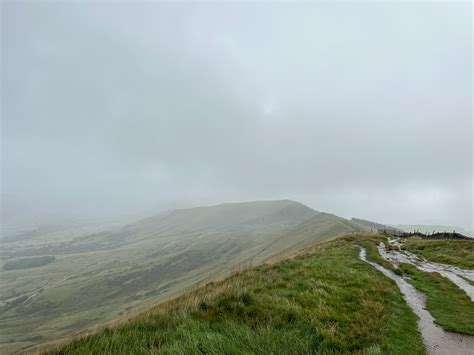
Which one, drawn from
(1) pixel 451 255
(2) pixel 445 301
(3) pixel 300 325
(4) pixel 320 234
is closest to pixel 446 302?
(2) pixel 445 301

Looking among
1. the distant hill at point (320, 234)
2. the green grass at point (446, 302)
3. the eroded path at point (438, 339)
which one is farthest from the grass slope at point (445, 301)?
the distant hill at point (320, 234)

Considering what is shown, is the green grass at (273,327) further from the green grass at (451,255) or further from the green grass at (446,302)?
the green grass at (451,255)

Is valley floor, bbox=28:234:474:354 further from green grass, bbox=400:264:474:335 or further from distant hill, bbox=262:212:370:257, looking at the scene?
distant hill, bbox=262:212:370:257

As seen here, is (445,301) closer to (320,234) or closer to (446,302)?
(446,302)

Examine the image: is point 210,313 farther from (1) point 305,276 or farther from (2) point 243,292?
(1) point 305,276

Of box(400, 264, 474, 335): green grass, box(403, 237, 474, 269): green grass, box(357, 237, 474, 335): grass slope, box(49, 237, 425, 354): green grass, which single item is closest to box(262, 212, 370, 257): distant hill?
box(403, 237, 474, 269): green grass

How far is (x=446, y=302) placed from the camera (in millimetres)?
10914

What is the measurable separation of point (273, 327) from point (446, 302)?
9.49 metres

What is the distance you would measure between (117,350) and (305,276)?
10082 mm

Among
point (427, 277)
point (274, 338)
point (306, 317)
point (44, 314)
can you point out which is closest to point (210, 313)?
point (274, 338)

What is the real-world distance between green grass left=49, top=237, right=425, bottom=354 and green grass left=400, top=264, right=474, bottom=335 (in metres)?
1.12

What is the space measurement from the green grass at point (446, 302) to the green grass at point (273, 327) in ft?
3.68

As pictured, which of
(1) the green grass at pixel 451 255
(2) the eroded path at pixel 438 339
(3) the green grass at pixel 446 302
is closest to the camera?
(2) the eroded path at pixel 438 339

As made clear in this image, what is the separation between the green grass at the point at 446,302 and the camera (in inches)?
326
